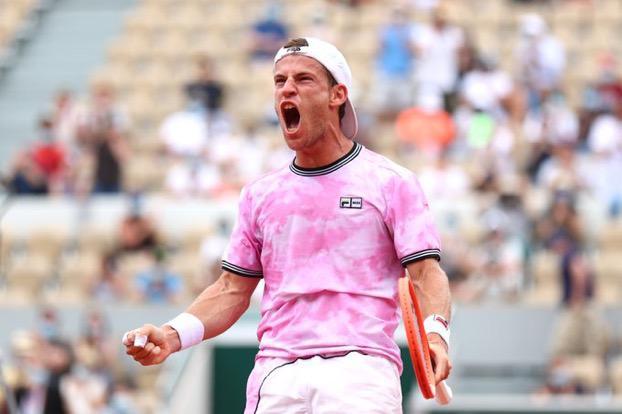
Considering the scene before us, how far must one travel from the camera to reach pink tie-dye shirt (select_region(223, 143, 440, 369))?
5.58 metres

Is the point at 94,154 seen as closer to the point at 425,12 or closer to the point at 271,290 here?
the point at 425,12

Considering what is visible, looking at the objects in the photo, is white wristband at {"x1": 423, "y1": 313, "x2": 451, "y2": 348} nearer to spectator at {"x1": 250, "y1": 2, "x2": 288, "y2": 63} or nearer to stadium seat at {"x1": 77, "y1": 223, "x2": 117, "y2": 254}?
stadium seat at {"x1": 77, "y1": 223, "x2": 117, "y2": 254}

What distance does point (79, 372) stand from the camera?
13.0 metres

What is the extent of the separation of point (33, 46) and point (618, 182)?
8946mm

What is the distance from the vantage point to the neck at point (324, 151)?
5.73m

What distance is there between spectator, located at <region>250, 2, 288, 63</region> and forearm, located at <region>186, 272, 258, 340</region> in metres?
12.8

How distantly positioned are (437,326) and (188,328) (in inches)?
35.9

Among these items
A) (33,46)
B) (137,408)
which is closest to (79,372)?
(137,408)

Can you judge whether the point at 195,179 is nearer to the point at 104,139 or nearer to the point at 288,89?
the point at 104,139

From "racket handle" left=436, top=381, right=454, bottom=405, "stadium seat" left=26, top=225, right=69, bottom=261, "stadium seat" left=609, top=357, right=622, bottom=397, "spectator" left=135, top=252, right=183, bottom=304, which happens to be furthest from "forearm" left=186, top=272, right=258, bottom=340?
"stadium seat" left=26, top=225, right=69, bottom=261

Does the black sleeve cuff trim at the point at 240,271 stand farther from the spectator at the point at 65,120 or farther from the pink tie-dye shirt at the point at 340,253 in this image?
the spectator at the point at 65,120

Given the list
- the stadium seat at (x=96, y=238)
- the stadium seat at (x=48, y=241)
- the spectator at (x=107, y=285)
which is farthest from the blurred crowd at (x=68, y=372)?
the stadium seat at (x=48, y=241)

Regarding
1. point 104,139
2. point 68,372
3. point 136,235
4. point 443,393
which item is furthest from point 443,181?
point 443,393

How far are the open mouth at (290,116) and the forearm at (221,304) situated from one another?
62 centimetres
